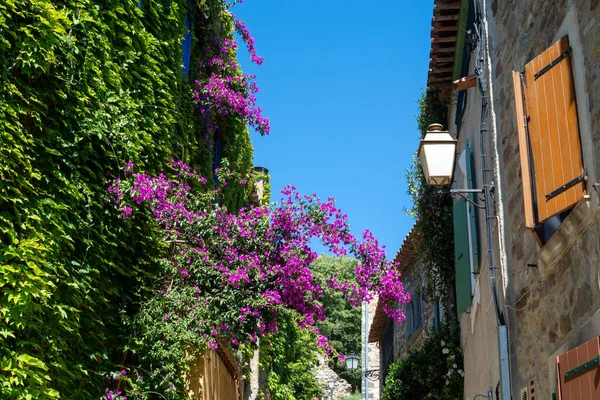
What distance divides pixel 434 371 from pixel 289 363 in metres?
9.26

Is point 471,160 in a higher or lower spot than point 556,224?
higher

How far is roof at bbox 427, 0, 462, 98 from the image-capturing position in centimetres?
1055

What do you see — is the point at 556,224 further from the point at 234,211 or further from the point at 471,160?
the point at 234,211

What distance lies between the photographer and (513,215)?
6.89m

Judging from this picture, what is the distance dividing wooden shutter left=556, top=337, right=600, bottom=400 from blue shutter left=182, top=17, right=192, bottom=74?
24.9ft

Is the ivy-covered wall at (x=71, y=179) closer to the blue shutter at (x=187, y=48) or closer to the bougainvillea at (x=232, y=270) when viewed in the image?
the bougainvillea at (x=232, y=270)

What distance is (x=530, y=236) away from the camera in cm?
633

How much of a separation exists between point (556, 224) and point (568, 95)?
1.07 metres

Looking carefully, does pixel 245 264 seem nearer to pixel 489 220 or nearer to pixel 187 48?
pixel 489 220

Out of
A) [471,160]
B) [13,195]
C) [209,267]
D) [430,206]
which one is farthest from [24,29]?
[430,206]

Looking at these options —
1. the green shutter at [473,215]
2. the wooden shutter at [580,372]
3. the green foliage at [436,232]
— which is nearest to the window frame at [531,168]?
the wooden shutter at [580,372]

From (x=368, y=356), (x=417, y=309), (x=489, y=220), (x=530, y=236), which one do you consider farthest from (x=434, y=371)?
(x=368, y=356)

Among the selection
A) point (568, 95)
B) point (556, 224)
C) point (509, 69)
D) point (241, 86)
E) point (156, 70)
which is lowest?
point (556, 224)

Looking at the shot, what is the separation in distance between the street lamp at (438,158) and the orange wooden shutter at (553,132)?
1.59 metres
